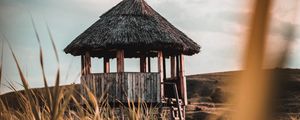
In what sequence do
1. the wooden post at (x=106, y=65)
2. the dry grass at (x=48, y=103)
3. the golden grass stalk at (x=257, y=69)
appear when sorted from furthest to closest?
the wooden post at (x=106, y=65) < the dry grass at (x=48, y=103) < the golden grass stalk at (x=257, y=69)

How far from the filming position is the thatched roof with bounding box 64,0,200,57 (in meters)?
17.0

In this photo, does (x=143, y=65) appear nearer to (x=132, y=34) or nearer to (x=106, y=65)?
(x=132, y=34)

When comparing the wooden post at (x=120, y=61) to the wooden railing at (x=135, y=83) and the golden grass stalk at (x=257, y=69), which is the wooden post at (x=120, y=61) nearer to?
the wooden railing at (x=135, y=83)

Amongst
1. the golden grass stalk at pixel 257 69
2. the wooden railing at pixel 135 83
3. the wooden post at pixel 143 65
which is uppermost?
the golden grass stalk at pixel 257 69

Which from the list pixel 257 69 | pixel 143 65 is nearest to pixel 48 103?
pixel 257 69

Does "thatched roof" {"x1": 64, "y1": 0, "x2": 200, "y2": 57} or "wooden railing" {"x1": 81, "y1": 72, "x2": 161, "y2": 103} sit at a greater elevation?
→ "thatched roof" {"x1": 64, "y1": 0, "x2": 200, "y2": 57}

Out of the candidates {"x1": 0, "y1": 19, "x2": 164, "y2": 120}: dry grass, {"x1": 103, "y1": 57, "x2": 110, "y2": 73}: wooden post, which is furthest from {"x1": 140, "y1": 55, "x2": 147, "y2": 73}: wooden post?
{"x1": 0, "y1": 19, "x2": 164, "y2": 120}: dry grass

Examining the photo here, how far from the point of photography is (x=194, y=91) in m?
58.7

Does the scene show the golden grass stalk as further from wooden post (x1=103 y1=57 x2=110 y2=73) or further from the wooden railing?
wooden post (x1=103 y1=57 x2=110 y2=73)

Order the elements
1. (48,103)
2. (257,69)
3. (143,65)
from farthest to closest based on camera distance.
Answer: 1. (143,65)
2. (48,103)
3. (257,69)

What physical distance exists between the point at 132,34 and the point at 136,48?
0.50 meters

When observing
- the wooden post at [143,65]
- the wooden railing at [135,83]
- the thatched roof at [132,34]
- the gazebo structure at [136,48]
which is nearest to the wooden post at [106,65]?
the gazebo structure at [136,48]

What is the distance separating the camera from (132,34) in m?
17.3

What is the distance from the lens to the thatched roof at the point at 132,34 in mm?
17000
